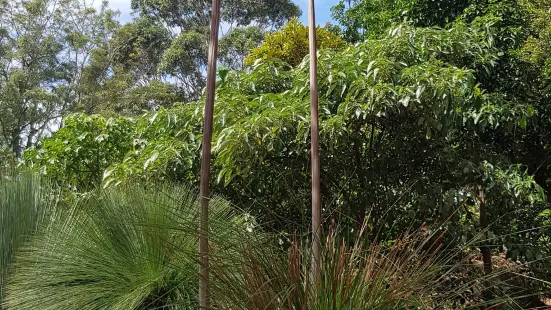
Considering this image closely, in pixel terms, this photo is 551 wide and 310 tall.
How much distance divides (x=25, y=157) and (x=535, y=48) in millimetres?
4321

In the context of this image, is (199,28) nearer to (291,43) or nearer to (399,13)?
(291,43)

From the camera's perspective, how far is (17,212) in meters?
2.69

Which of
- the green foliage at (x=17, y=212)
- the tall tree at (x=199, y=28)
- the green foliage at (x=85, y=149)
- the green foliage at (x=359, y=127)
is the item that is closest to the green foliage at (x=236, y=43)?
the tall tree at (x=199, y=28)

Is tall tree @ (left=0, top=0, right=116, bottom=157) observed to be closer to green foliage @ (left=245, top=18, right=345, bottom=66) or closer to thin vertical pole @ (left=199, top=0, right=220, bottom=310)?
green foliage @ (left=245, top=18, right=345, bottom=66)

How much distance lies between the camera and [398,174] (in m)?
3.35

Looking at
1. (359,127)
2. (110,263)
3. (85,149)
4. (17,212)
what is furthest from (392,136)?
(85,149)

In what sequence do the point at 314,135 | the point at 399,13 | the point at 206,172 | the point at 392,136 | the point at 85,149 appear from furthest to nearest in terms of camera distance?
1. the point at 399,13
2. the point at 85,149
3. the point at 392,136
4. the point at 314,135
5. the point at 206,172

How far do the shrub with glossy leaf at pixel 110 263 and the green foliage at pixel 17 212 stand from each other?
0.16 meters

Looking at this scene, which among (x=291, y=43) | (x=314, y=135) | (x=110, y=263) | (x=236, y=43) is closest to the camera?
(x=314, y=135)

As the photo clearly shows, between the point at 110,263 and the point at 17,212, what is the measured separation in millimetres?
684

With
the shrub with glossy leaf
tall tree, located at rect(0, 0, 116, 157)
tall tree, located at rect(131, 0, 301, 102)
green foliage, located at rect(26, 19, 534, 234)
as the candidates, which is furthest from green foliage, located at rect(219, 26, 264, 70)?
the shrub with glossy leaf

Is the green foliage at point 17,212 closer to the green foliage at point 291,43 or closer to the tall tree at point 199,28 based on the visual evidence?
the green foliage at point 291,43

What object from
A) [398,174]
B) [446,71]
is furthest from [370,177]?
[446,71]

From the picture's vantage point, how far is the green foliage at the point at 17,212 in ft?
8.64
